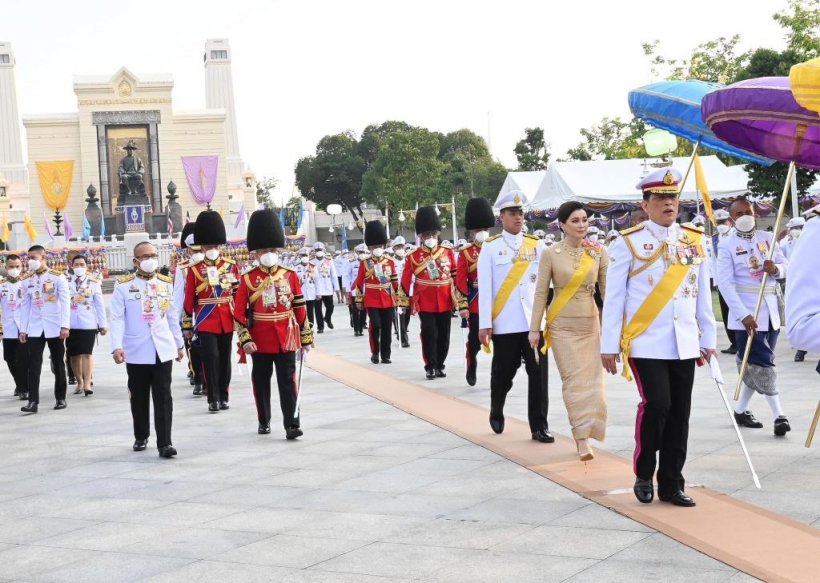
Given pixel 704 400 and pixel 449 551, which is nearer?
pixel 449 551

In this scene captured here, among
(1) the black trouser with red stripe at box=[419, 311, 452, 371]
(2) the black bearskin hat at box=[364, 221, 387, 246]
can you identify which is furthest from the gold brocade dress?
(2) the black bearskin hat at box=[364, 221, 387, 246]

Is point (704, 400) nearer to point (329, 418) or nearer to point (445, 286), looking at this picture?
point (329, 418)

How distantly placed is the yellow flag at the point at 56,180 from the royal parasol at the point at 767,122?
180ft

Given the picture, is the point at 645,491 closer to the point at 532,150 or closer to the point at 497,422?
the point at 497,422

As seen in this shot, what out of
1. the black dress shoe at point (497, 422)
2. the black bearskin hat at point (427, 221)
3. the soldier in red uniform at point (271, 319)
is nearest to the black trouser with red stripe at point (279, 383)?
the soldier in red uniform at point (271, 319)

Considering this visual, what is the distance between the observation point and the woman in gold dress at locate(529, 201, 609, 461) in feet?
24.8

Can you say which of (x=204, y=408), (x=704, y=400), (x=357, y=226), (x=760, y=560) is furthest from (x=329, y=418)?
(x=357, y=226)

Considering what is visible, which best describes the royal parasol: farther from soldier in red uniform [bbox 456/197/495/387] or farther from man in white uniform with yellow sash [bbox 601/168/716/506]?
soldier in red uniform [bbox 456/197/495/387]

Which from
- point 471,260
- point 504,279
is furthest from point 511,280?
point 471,260

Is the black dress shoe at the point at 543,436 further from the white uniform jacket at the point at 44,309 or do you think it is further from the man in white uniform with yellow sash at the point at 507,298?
the white uniform jacket at the point at 44,309

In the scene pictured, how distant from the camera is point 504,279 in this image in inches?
356

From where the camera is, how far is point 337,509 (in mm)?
6637

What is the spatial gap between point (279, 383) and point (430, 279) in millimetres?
4582

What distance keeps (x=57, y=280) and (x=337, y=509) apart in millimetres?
7260
